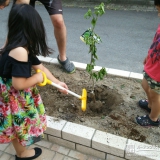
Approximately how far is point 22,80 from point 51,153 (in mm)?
993

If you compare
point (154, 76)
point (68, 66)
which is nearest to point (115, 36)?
point (68, 66)

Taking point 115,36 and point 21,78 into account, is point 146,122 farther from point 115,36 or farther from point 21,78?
point 115,36

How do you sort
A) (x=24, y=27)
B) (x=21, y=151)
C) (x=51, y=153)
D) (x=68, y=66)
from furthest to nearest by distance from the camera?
(x=68, y=66) < (x=51, y=153) < (x=21, y=151) < (x=24, y=27)

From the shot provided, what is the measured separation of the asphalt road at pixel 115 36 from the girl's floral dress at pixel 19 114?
7.78 ft

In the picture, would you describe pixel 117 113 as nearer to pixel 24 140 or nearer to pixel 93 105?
pixel 93 105

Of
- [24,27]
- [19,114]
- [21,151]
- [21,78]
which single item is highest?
[24,27]

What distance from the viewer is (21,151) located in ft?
6.89

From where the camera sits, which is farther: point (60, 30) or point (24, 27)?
point (60, 30)

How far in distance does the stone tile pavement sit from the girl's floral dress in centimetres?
33

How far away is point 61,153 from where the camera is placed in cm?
221

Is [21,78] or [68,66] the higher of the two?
[21,78]

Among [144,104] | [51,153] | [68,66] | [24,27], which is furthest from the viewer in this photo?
[68,66]

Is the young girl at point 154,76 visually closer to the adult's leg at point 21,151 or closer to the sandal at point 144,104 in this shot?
the sandal at point 144,104

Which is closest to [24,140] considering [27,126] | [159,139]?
[27,126]
